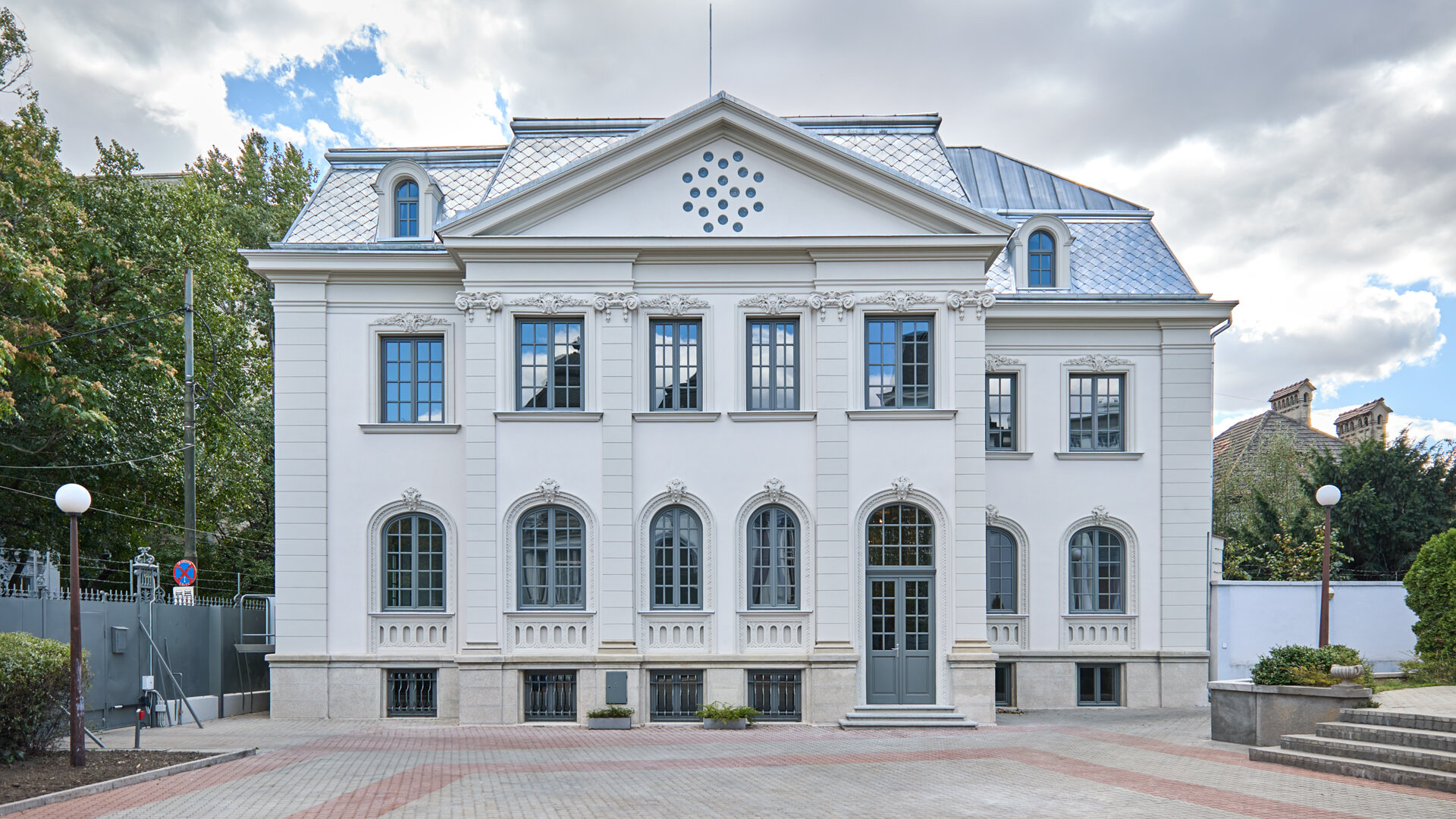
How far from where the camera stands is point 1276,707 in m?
14.8

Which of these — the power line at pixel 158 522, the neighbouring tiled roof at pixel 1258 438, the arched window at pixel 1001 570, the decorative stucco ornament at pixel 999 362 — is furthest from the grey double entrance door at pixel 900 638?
the neighbouring tiled roof at pixel 1258 438

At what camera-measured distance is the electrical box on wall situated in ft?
58.9

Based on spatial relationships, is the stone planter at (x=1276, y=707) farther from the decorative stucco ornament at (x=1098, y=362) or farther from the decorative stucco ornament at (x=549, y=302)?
the decorative stucco ornament at (x=549, y=302)

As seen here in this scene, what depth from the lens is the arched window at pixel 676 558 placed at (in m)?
18.6

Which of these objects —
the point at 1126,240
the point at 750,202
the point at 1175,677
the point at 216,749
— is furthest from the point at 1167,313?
the point at 216,749

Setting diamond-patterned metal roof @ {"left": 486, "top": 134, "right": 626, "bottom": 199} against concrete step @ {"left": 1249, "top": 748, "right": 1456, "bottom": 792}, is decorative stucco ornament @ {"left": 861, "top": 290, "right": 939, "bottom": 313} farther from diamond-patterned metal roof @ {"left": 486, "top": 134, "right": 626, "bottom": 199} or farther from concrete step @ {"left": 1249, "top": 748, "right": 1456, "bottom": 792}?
concrete step @ {"left": 1249, "top": 748, "right": 1456, "bottom": 792}

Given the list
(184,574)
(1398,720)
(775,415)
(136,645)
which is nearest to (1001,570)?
(775,415)

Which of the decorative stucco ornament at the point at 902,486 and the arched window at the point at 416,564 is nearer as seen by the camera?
the decorative stucco ornament at the point at 902,486

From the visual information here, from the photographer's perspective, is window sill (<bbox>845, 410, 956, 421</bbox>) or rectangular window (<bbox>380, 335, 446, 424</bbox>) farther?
rectangular window (<bbox>380, 335, 446, 424</bbox>)

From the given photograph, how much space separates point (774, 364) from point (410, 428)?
7.37m

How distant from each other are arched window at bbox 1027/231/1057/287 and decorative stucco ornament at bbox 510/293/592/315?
10.00m

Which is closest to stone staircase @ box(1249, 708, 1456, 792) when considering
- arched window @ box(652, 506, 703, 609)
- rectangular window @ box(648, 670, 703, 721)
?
rectangular window @ box(648, 670, 703, 721)

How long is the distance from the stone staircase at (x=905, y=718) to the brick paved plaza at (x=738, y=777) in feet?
1.20

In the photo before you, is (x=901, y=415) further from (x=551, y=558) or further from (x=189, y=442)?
(x=189, y=442)
